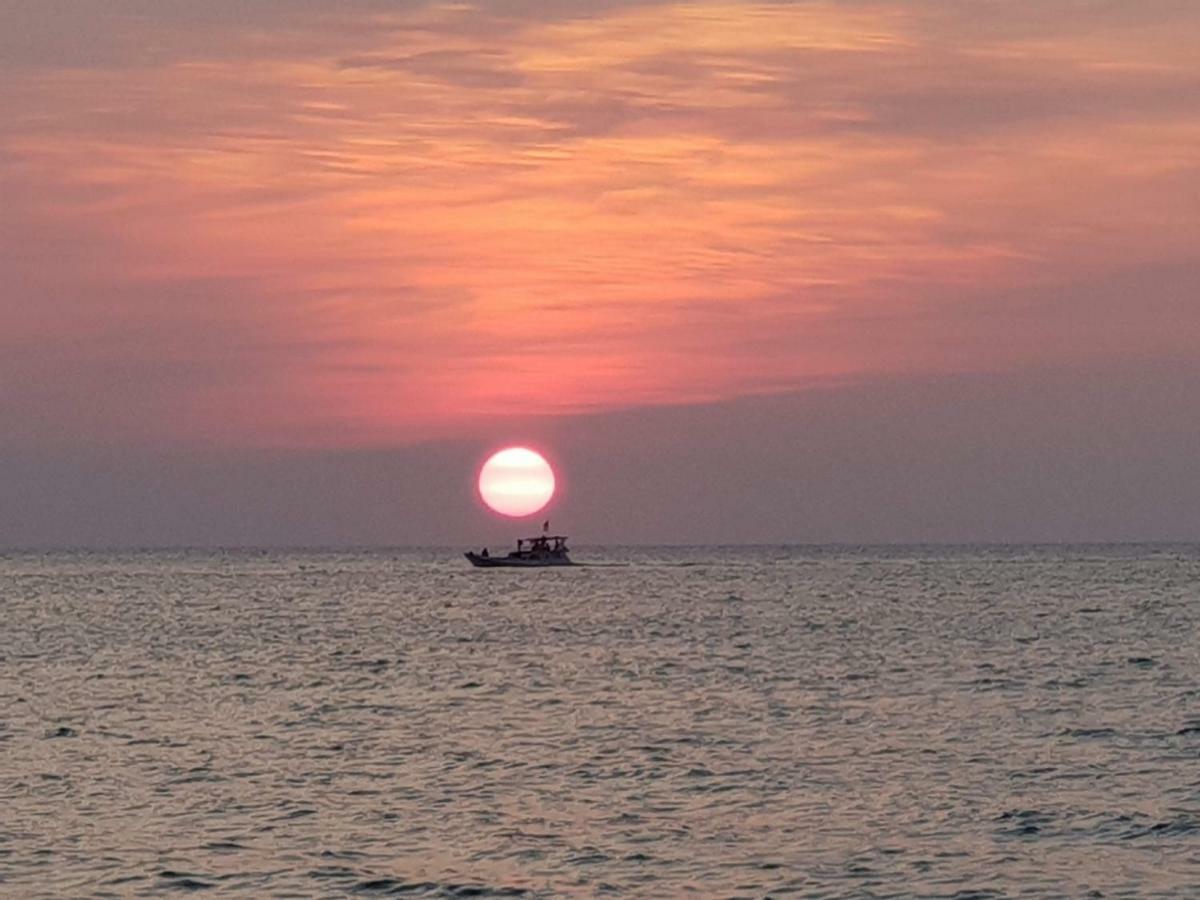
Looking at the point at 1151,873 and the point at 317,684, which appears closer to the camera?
the point at 1151,873

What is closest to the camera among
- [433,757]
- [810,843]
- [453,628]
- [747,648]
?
[810,843]

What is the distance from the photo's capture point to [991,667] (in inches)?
2945

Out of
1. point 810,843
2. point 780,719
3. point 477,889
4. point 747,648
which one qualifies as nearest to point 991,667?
point 747,648

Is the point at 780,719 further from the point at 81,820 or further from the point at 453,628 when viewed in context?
the point at 453,628

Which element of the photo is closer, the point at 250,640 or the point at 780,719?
the point at 780,719

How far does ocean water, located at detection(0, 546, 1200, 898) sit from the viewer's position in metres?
32.7

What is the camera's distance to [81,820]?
3769cm

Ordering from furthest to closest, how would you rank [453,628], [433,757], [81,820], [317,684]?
[453,628], [317,684], [433,757], [81,820]

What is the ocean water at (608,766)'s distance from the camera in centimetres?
3272

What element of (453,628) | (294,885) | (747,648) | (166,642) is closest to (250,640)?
(166,642)

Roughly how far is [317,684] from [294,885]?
126 feet

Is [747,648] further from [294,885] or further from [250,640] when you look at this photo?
[294,885]

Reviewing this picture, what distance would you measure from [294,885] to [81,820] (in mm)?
8045

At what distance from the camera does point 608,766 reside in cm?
4491
